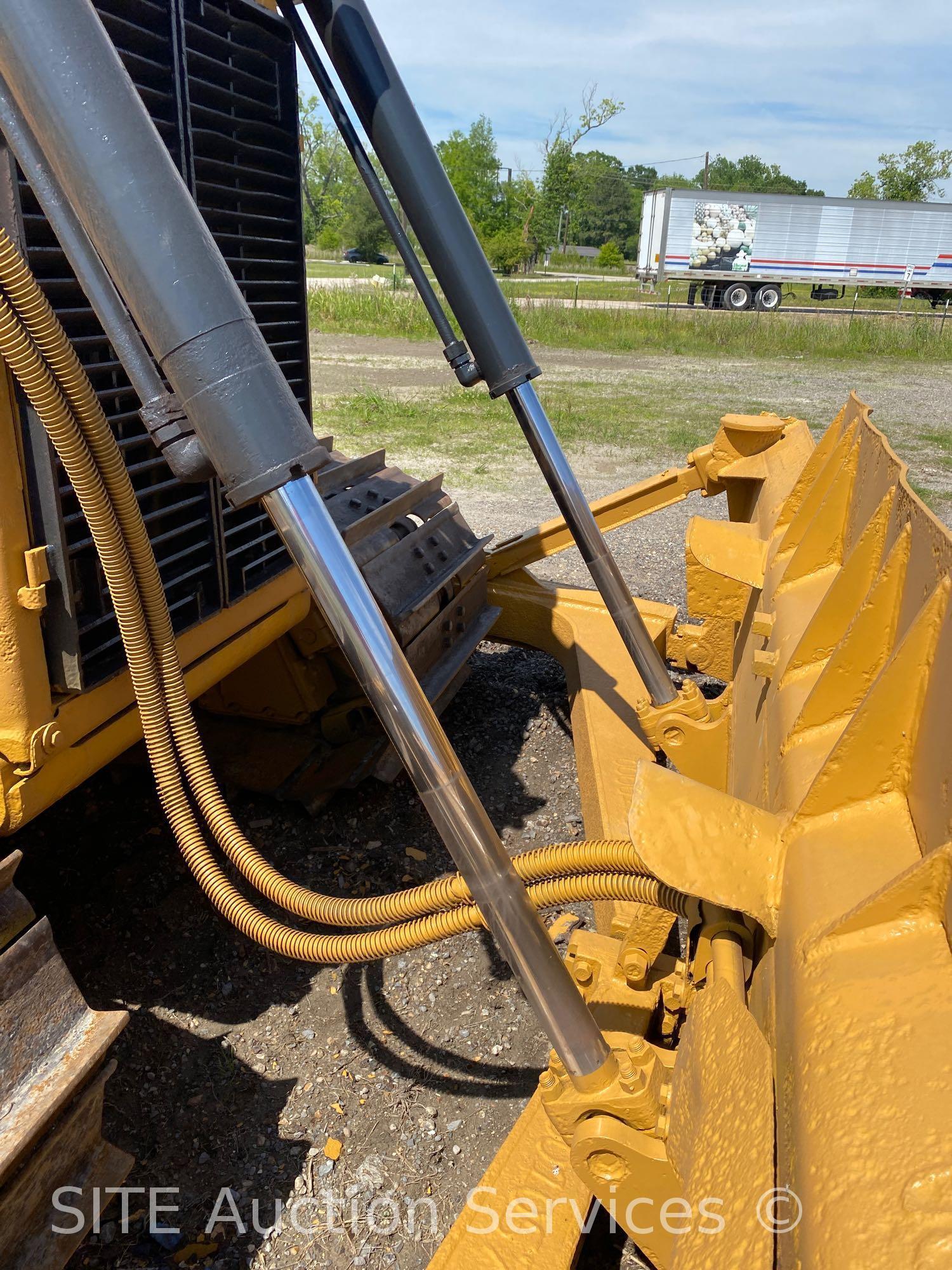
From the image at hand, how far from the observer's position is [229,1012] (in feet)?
8.70

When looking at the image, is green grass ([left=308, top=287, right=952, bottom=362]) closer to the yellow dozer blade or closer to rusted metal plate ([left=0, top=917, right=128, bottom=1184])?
the yellow dozer blade

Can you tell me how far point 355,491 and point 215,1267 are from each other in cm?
244

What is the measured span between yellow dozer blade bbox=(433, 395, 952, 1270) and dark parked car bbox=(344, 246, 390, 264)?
194 feet

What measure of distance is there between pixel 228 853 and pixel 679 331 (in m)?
21.0

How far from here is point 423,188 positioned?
2137 mm

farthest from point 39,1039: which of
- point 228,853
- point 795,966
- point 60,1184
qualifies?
point 795,966

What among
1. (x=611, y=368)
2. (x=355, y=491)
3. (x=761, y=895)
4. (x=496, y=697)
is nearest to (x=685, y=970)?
(x=761, y=895)

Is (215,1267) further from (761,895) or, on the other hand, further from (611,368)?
(611,368)

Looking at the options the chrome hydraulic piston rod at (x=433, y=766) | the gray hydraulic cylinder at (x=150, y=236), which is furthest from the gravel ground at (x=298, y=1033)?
the gray hydraulic cylinder at (x=150, y=236)

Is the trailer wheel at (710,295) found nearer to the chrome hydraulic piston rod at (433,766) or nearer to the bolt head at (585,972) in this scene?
the bolt head at (585,972)

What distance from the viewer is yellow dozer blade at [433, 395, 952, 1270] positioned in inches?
38.2

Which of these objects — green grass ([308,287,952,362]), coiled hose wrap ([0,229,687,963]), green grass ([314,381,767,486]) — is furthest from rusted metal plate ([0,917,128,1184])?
green grass ([308,287,952,362])

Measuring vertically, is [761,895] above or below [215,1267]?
above

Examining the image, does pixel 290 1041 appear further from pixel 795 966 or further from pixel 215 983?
pixel 795 966
